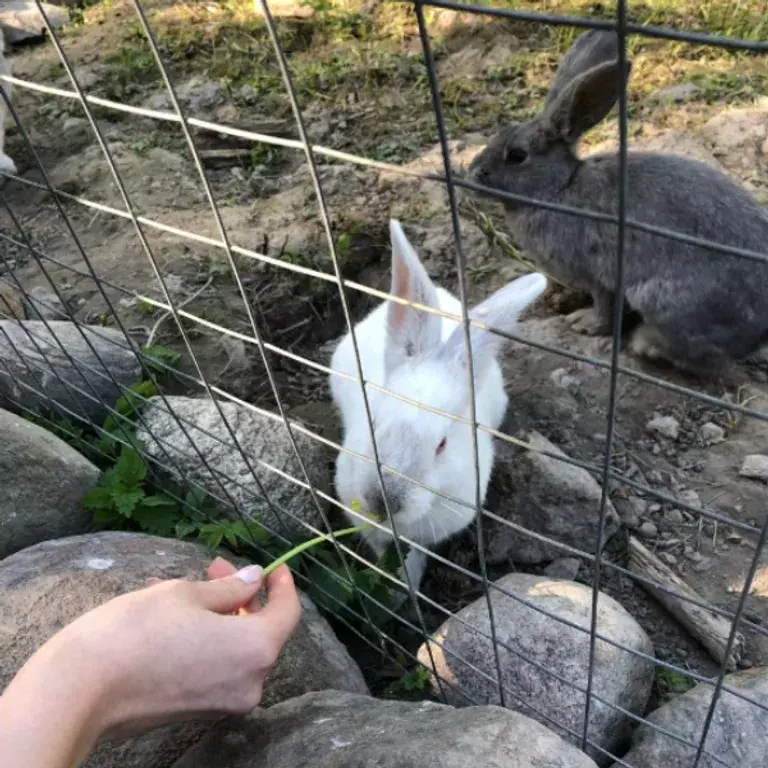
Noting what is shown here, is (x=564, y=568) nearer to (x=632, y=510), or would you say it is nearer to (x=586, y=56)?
(x=632, y=510)

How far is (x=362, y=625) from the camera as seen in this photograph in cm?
220

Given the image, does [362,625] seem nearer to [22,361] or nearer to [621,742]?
[621,742]

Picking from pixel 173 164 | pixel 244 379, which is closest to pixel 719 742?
pixel 244 379

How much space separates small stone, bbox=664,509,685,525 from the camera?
8.61ft

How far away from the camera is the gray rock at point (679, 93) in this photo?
4426 mm

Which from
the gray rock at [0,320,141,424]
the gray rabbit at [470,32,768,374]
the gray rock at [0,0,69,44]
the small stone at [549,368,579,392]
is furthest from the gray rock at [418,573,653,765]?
the gray rock at [0,0,69,44]

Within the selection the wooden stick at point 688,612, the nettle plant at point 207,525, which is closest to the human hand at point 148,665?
the nettle plant at point 207,525

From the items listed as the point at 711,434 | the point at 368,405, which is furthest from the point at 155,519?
the point at 711,434

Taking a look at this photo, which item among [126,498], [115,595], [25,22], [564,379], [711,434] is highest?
[25,22]

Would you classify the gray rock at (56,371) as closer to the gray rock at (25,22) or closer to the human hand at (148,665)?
the human hand at (148,665)

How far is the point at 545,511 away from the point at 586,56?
2128 millimetres

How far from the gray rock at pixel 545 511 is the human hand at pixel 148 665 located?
128 cm

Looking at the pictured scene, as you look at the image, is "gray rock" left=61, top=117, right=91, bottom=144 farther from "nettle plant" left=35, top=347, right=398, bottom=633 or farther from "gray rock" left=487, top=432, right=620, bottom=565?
"gray rock" left=487, top=432, right=620, bottom=565

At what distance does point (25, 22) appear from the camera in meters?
5.59
